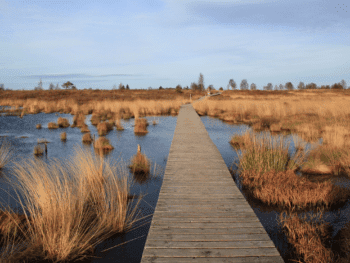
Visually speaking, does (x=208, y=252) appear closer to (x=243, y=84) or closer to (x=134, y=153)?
(x=134, y=153)

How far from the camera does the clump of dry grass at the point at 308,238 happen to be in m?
3.31

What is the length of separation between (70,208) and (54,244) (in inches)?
23.6

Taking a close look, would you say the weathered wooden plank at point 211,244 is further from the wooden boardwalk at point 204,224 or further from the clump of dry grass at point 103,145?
the clump of dry grass at point 103,145

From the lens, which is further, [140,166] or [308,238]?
[140,166]

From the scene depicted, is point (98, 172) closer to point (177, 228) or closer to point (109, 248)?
point (109, 248)

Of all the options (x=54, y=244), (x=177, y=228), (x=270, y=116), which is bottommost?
(x=54, y=244)

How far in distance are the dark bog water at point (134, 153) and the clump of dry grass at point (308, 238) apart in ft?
0.59

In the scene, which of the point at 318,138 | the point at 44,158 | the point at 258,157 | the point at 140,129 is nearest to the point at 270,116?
the point at 318,138

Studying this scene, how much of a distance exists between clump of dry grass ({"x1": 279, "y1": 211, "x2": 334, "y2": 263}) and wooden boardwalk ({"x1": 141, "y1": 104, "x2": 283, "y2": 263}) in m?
0.71

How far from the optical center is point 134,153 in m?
9.96

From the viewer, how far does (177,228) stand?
3.36 metres

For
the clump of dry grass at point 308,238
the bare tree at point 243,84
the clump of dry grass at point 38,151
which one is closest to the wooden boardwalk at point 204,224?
the clump of dry grass at point 308,238

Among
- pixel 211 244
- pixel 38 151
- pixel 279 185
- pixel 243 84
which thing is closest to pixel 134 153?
pixel 38 151

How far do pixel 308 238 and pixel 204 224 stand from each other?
61.8 inches
